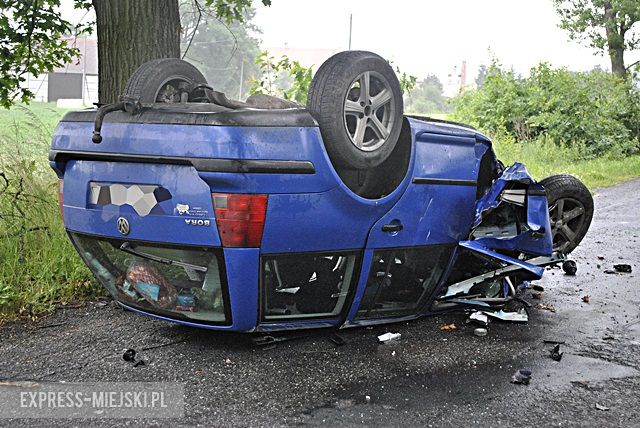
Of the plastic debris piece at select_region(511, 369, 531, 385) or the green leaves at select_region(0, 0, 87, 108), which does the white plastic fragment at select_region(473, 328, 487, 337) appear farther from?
the green leaves at select_region(0, 0, 87, 108)

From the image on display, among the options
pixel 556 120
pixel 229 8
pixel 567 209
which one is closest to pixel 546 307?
pixel 567 209

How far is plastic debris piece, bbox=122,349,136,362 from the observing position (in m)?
3.79

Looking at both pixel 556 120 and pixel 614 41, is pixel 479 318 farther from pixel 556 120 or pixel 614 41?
pixel 614 41

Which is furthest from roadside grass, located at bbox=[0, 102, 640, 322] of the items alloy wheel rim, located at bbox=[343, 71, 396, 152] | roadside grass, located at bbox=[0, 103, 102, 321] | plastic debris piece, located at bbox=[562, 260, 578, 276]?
plastic debris piece, located at bbox=[562, 260, 578, 276]

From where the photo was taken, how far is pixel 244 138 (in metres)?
3.42

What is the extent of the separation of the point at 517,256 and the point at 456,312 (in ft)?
1.77

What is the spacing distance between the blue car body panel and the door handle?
0.5 inches

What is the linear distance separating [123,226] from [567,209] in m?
3.36

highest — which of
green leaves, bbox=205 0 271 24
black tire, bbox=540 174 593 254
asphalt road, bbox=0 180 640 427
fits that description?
green leaves, bbox=205 0 271 24

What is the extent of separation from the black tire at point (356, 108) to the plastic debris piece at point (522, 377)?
4.23ft

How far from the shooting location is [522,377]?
3.66 m

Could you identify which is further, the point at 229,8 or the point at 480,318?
the point at 229,8

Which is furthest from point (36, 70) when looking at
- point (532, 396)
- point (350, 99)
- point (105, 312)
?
point (532, 396)

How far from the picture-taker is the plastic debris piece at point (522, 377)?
3.64 metres
